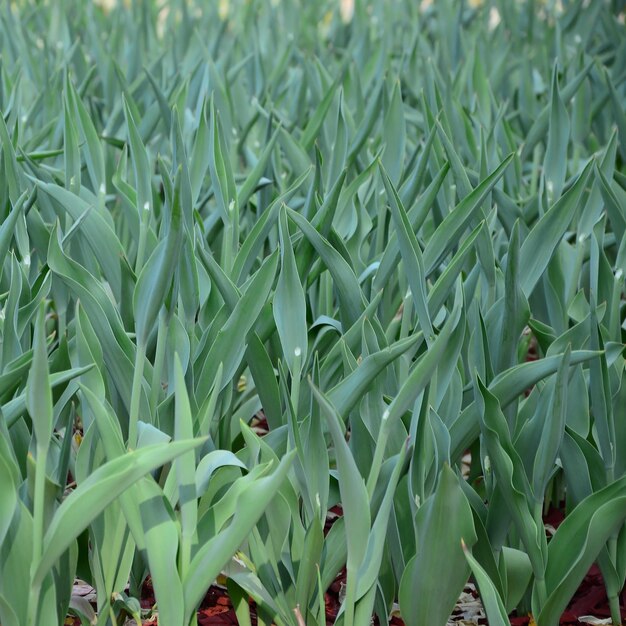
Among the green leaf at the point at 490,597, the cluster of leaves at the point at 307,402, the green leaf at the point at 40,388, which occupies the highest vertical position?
the green leaf at the point at 40,388

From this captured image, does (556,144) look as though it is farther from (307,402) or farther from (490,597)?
(490,597)

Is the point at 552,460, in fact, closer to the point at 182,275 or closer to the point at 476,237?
A: the point at 476,237

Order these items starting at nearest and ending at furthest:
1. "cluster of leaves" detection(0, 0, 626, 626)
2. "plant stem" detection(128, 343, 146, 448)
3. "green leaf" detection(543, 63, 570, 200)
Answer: "cluster of leaves" detection(0, 0, 626, 626)
"plant stem" detection(128, 343, 146, 448)
"green leaf" detection(543, 63, 570, 200)

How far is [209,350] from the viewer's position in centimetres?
130

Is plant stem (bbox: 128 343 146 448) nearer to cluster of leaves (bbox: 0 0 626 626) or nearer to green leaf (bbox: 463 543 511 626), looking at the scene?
cluster of leaves (bbox: 0 0 626 626)

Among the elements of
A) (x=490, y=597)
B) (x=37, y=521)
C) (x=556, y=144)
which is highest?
(x=556, y=144)

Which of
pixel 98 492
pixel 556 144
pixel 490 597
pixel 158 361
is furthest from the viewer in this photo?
pixel 556 144

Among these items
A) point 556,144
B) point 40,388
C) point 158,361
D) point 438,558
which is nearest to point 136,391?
point 158,361

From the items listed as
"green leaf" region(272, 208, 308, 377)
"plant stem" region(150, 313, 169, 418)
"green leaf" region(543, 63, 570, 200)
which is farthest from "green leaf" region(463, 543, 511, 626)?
"green leaf" region(543, 63, 570, 200)

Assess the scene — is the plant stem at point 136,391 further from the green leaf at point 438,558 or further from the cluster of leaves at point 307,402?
the green leaf at point 438,558

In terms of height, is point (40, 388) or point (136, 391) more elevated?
point (40, 388)

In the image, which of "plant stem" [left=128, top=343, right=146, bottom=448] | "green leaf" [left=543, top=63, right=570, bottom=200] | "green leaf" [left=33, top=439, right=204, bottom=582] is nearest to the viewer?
"green leaf" [left=33, top=439, right=204, bottom=582]

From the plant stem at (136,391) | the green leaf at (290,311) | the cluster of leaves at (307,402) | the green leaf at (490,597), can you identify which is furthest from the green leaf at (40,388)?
the green leaf at (490,597)

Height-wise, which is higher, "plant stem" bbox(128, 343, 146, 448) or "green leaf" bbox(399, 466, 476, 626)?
"plant stem" bbox(128, 343, 146, 448)
